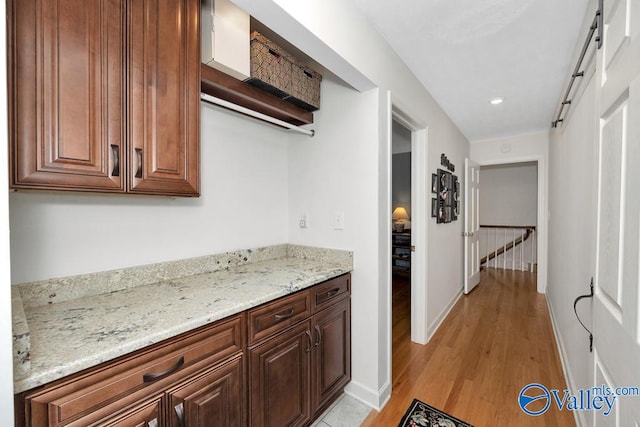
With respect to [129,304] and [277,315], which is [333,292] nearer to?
[277,315]

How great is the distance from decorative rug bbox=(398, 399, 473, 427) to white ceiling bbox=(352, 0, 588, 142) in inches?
95.5

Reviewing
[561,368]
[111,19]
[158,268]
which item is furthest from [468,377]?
[111,19]

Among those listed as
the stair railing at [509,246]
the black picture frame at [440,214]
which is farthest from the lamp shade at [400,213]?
the black picture frame at [440,214]

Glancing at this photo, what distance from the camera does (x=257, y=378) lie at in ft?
4.13

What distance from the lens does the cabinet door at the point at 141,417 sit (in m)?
0.84

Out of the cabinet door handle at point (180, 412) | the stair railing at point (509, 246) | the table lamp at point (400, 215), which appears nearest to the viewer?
the cabinet door handle at point (180, 412)

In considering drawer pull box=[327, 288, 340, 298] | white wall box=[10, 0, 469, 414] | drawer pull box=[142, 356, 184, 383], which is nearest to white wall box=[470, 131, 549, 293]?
white wall box=[10, 0, 469, 414]

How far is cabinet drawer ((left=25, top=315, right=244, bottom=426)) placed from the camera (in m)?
0.72

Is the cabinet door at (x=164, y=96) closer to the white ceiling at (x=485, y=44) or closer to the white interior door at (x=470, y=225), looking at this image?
the white ceiling at (x=485, y=44)

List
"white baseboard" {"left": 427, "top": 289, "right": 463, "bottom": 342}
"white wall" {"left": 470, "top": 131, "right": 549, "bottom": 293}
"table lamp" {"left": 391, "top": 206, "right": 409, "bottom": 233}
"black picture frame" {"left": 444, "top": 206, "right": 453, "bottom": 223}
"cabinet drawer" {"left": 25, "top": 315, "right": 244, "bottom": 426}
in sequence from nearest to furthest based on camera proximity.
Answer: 1. "cabinet drawer" {"left": 25, "top": 315, "right": 244, "bottom": 426}
2. "white baseboard" {"left": 427, "top": 289, "right": 463, "bottom": 342}
3. "black picture frame" {"left": 444, "top": 206, "right": 453, "bottom": 223}
4. "white wall" {"left": 470, "top": 131, "right": 549, "bottom": 293}
5. "table lamp" {"left": 391, "top": 206, "right": 409, "bottom": 233}

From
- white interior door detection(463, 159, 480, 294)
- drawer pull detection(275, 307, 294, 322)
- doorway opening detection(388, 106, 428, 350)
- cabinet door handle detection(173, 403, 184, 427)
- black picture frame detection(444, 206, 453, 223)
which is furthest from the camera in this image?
white interior door detection(463, 159, 480, 294)

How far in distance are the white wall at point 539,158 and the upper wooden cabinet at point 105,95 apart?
15.2 ft

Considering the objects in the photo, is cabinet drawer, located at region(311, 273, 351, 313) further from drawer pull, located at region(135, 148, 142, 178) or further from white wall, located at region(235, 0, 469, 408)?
drawer pull, located at region(135, 148, 142, 178)

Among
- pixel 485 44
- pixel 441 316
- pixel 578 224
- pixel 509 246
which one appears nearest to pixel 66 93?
pixel 485 44
